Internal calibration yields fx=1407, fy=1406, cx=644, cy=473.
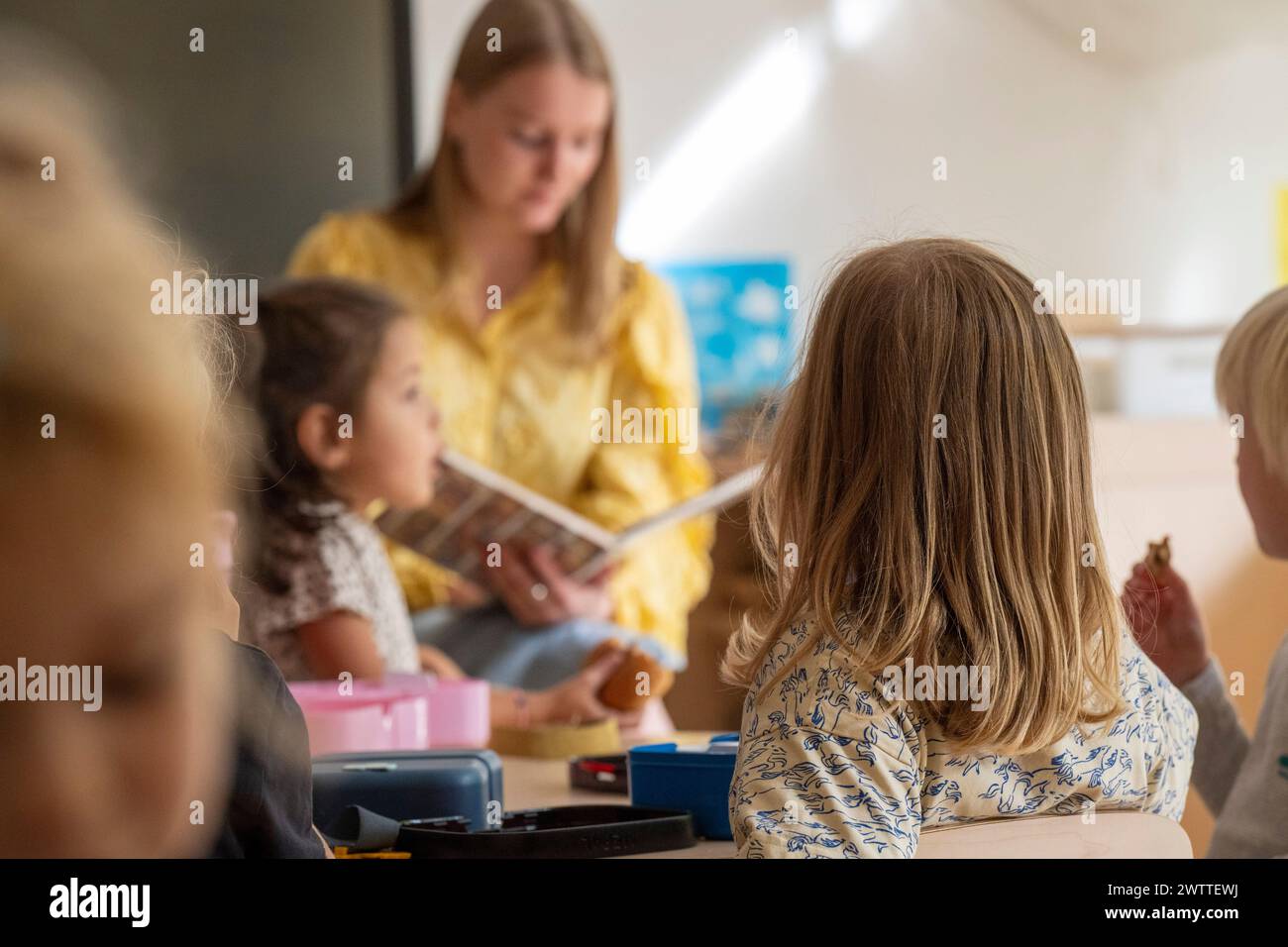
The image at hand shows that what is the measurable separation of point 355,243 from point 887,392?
128 centimetres

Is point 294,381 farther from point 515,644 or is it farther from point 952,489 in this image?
point 952,489

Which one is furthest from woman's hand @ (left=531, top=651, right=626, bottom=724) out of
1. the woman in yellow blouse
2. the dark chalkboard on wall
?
the dark chalkboard on wall

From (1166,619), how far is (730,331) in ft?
6.93

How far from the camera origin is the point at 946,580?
0.74 metres

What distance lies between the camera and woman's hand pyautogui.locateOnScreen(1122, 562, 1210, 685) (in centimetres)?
93

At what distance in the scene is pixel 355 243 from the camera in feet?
6.23

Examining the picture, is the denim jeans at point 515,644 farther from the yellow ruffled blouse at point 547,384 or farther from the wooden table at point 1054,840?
the wooden table at point 1054,840

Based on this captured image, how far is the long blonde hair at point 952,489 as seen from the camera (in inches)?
28.7

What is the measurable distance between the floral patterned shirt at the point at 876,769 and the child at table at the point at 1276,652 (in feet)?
0.61

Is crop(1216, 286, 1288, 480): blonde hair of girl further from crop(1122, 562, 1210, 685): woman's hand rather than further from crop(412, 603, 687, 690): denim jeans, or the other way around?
crop(412, 603, 687, 690): denim jeans

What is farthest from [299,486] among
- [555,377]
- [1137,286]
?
[1137,286]

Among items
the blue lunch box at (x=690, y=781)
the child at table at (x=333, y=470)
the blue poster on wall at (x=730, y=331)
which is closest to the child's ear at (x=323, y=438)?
the child at table at (x=333, y=470)

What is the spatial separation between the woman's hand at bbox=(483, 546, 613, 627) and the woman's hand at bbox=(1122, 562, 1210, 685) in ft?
2.59
